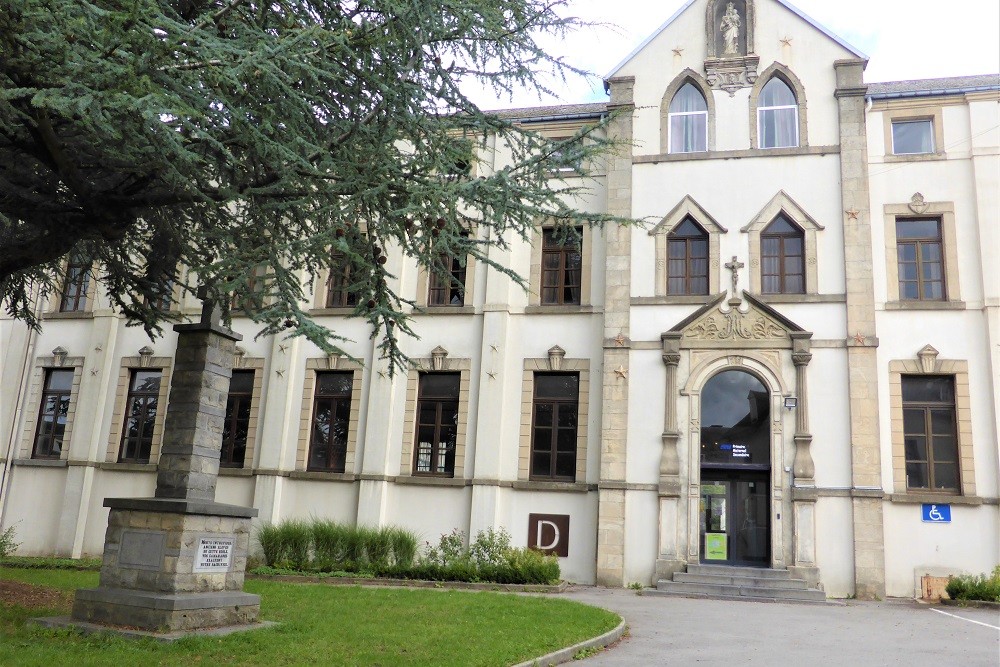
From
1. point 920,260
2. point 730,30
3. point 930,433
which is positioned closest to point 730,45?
point 730,30

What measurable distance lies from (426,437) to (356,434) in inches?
66.0

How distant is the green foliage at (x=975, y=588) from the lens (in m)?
15.4

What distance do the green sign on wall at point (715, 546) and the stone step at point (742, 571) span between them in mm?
403

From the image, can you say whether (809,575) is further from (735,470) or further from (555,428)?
(555,428)

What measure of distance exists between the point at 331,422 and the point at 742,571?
1001 cm

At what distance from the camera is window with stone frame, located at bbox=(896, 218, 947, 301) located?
18297 millimetres

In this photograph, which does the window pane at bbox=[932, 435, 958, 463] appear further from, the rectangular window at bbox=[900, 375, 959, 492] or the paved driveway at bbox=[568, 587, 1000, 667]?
the paved driveway at bbox=[568, 587, 1000, 667]

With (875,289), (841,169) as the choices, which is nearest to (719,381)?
(875,289)

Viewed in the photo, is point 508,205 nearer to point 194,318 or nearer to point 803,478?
point 803,478

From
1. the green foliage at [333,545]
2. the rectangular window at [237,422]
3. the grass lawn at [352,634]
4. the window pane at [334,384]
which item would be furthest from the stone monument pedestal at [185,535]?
the rectangular window at [237,422]

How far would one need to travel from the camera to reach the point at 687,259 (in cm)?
1945

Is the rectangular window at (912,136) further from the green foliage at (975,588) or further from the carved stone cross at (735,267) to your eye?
the green foliage at (975,588)

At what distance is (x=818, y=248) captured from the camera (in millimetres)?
18578

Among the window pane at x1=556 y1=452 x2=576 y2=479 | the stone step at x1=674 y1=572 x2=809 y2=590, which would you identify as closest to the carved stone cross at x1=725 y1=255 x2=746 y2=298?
the window pane at x1=556 y1=452 x2=576 y2=479
